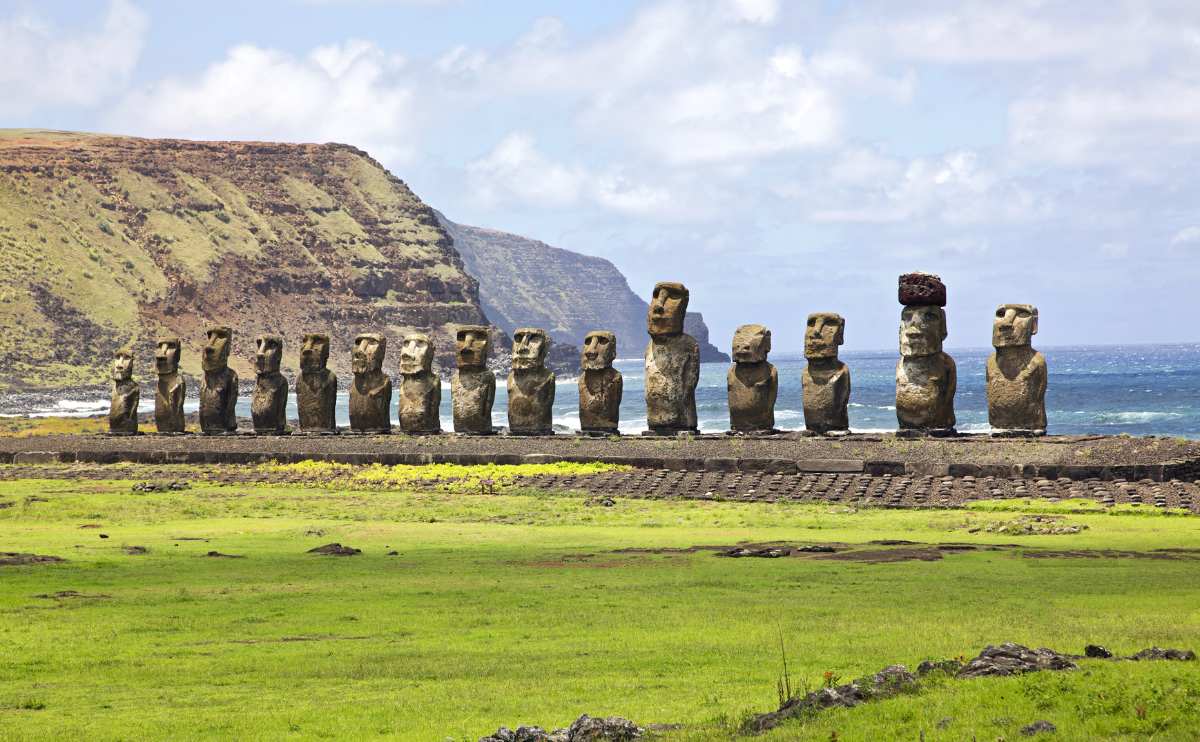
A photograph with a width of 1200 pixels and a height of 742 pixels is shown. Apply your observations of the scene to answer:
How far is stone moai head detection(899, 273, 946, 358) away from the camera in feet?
99.1

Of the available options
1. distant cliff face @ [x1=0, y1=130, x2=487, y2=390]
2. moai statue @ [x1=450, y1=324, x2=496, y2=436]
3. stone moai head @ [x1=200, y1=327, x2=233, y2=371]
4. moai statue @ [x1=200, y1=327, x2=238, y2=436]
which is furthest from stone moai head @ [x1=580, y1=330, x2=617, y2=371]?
distant cliff face @ [x1=0, y1=130, x2=487, y2=390]

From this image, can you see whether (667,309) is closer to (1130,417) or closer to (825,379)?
(825,379)

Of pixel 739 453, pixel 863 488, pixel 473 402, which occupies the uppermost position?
pixel 473 402

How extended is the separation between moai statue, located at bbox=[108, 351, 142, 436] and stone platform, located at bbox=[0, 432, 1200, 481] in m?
2.37

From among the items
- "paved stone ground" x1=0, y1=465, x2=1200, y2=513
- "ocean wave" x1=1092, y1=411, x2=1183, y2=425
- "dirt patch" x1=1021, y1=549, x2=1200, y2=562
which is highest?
"ocean wave" x1=1092, y1=411, x2=1183, y2=425

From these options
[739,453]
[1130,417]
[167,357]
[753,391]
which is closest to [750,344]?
[753,391]

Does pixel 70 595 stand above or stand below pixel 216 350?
below

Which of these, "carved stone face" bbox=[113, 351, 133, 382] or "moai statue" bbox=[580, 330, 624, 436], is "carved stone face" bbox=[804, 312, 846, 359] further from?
"carved stone face" bbox=[113, 351, 133, 382]

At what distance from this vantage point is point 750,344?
105 ft

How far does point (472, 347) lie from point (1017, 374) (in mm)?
12168

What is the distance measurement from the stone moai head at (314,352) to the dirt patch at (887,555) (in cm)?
2146

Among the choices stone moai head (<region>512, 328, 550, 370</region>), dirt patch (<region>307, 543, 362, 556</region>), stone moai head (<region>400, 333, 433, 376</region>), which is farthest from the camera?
stone moai head (<region>400, 333, 433, 376</region>)

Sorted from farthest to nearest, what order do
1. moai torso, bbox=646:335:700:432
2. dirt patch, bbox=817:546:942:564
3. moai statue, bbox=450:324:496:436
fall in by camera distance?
moai statue, bbox=450:324:496:436, moai torso, bbox=646:335:700:432, dirt patch, bbox=817:546:942:564

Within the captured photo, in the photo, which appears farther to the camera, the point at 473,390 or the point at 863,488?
the point at 473,390
